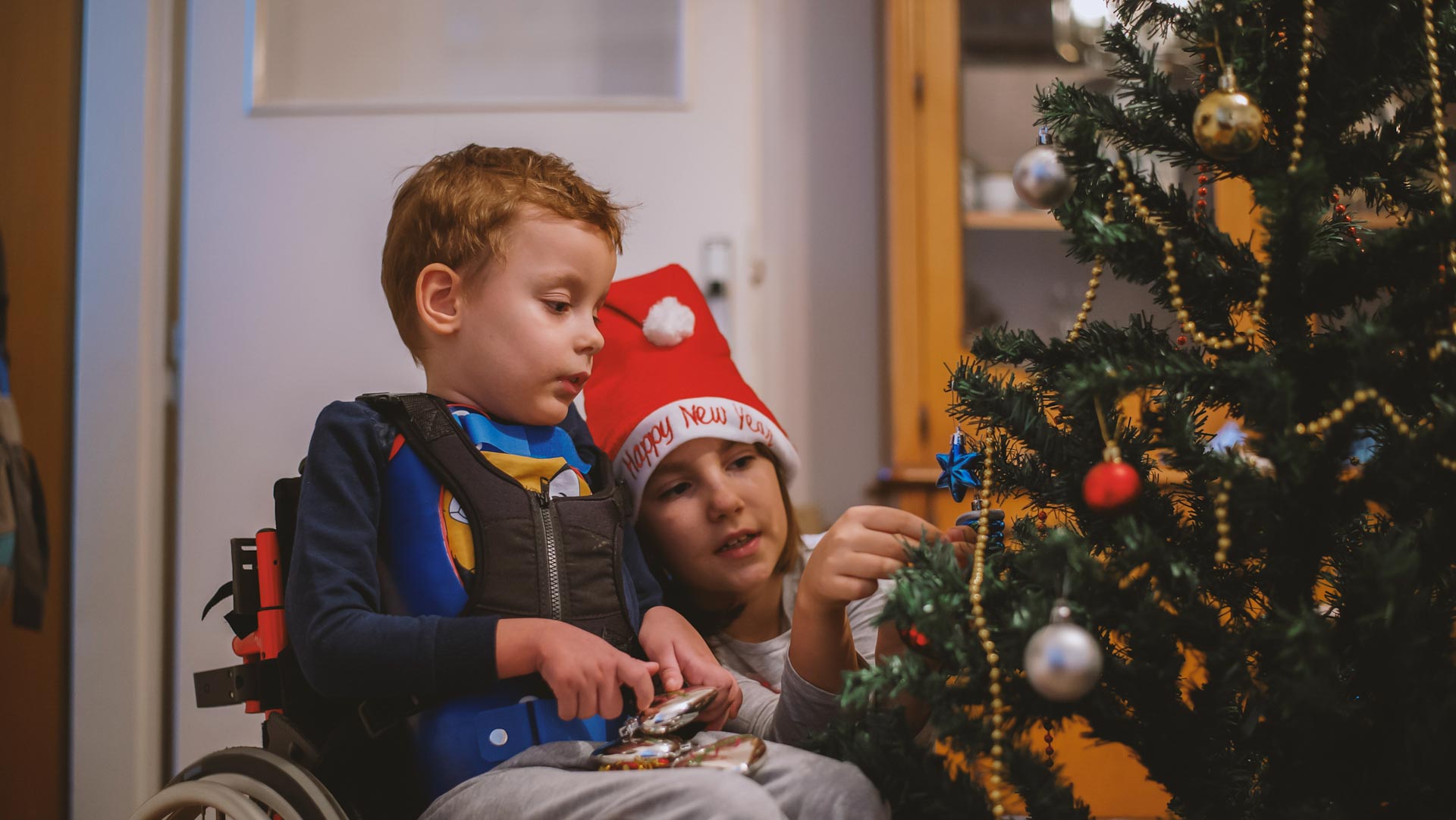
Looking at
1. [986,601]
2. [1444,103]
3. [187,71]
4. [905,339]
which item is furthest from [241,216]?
[1444,103]

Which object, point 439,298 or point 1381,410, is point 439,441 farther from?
point 1381,410

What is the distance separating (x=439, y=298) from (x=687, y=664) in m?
0.39

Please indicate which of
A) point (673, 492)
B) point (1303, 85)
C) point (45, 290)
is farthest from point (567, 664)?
point (45, 290)

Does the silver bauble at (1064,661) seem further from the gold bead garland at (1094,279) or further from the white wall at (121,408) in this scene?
the white wall at (121,408)

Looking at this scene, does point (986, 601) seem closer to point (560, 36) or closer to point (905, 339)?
point (905, 339)

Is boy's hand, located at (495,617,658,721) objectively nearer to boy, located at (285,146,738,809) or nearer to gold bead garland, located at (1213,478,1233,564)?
boy, located at (285,146,738,809)

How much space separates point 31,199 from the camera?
1.77 metres

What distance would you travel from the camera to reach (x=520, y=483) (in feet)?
2.71

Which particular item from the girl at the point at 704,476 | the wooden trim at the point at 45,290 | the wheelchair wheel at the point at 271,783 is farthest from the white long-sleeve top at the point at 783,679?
the wooden trim at the point at 45,290

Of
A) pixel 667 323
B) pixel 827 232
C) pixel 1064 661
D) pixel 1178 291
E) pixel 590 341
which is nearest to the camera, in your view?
pixel 1064 661

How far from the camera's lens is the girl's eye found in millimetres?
1068

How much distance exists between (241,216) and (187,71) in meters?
0.29

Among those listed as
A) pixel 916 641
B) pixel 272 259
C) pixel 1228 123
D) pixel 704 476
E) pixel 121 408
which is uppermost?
pixel 272 259

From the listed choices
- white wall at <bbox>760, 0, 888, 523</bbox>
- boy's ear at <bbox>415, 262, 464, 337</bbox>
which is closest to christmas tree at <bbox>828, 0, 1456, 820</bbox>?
boy's ear at <bbox>415, 262, 464, 337</bbox>
